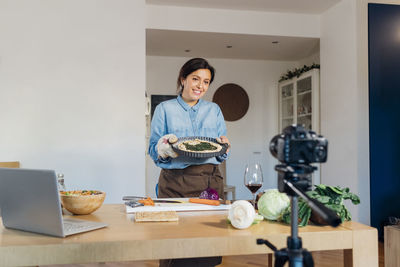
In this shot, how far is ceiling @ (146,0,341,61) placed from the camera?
435cm

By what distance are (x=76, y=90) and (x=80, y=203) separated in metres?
2.68

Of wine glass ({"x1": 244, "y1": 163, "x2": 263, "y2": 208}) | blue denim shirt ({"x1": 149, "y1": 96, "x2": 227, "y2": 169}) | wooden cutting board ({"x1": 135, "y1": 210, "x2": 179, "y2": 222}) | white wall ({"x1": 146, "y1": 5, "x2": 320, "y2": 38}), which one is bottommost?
wooden cutting board ({"x1": 135, "y1": 210, "x2": 179, "y2": 222})

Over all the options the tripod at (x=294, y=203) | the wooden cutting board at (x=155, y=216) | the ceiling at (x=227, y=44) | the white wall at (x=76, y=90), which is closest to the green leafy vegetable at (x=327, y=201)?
the wooden cutting board at (x=155, y=216)

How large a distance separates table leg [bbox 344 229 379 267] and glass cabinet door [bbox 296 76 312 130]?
13.9 feet

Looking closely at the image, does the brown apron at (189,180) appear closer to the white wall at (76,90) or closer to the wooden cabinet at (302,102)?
the white wall at (76,90)

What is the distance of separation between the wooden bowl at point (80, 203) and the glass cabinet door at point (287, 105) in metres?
4.86

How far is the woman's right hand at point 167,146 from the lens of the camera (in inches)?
68.0

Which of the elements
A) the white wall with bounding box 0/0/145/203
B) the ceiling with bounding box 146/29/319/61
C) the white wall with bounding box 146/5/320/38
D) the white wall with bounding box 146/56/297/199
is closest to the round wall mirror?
the white wall with bounding box 146/56/297/199

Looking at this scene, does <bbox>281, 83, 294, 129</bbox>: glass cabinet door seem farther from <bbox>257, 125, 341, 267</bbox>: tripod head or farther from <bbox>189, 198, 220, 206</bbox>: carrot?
<bbox>257, 125, 341, 267</bbox>: tripod head

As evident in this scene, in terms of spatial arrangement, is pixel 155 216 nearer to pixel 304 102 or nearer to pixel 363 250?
pixel 363 250

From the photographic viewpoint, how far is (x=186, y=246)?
3.13ft

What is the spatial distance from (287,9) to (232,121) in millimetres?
2192

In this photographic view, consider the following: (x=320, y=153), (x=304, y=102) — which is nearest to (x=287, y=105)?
(x=304, y=102)

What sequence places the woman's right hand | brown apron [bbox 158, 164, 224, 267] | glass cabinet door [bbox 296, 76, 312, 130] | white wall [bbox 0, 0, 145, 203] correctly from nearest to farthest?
the woman's right hand
brown apron [bbox 158, 164, 224, 267]
white wall [bbox 0, 0, 145, 203]
glass cabinet door [bbox 296, 76, 312, 130]
